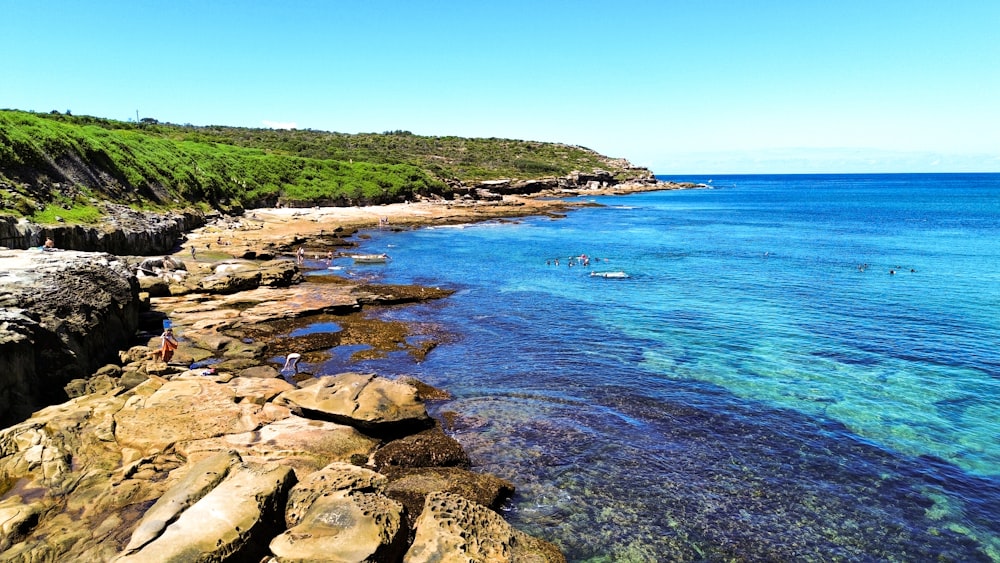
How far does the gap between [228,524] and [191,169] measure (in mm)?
63242

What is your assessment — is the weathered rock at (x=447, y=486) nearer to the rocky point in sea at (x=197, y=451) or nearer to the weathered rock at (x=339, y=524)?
the rocky point in sea at (x=197, y=451)

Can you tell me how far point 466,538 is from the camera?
9070mm

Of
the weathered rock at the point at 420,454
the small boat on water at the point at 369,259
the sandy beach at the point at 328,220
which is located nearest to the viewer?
the weathered rock at the point at 420,454

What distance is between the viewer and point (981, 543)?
36.0ft

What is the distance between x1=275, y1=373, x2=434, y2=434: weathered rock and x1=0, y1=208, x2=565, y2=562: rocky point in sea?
47 millimetres

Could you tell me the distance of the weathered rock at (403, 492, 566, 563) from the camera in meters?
8.65

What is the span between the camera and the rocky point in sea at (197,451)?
8.46 metres

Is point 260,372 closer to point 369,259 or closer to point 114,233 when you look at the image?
point 114,233

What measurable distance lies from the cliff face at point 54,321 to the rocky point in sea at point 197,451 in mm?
58

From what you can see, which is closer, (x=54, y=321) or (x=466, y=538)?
(x=466, y=538)

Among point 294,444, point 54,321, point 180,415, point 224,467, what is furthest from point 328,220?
point 224,467

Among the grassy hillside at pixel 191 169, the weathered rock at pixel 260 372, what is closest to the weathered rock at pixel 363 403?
the weathered rock at pixel 260 372

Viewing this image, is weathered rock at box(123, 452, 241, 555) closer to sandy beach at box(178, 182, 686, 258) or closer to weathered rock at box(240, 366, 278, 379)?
weathered rock at box(240, 366, 278, 379)

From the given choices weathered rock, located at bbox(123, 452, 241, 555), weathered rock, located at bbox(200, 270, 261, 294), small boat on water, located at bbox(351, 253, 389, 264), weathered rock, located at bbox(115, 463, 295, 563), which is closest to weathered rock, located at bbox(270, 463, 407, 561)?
weathered rock, located at bbox(115, 463, 295, 563)
